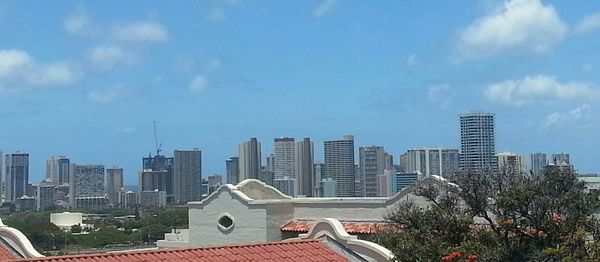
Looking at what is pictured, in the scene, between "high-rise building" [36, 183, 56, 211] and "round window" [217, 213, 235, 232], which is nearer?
"round window" [217, 213, 235, 232]

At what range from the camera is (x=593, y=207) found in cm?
1920

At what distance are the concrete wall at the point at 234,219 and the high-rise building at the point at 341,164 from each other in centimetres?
Answer: 2163

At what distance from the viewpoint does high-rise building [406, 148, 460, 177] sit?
44375 millimetres

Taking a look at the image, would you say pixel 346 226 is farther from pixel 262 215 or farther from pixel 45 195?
pixel 45 195

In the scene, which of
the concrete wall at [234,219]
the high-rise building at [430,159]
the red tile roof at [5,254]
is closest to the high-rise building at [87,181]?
the high-rise building at [430,159]

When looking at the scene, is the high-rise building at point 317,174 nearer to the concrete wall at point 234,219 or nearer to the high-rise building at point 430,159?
the high-rise building at point 430,159

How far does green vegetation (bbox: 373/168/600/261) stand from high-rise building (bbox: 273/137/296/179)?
128 ft

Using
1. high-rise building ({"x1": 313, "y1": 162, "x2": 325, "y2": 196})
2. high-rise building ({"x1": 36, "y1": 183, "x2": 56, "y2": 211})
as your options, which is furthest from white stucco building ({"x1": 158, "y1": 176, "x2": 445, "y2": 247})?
high-rise building ({"x1": 36, "y1": 183, "x2": 56, "y2": 211})

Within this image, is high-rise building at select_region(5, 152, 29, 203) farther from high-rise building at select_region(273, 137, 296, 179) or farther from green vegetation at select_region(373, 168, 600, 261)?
green vegetation at select_region(373, 168, 600, 261)

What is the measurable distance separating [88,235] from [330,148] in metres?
47.6

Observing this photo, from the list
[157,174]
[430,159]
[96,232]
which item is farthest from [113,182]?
[430,159]

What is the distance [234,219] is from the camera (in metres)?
30.0

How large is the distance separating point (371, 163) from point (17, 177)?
129869 mm

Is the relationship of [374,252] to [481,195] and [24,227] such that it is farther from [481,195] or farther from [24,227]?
[24,227]
